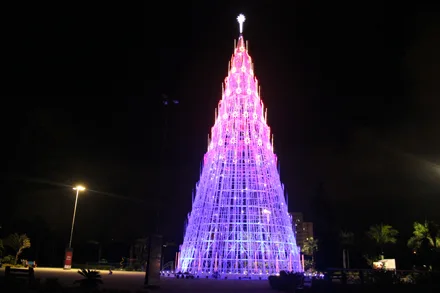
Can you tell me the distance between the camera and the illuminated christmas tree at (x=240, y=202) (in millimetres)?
35781

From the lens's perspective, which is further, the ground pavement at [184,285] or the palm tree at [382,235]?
the palm tree at [382,235]

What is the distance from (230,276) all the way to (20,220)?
144ft

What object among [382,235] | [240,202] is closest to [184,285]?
[240,202]

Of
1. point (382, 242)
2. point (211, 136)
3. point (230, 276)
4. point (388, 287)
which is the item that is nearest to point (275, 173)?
point (211, 136)

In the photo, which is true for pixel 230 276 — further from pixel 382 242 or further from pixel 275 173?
pixel 382 242

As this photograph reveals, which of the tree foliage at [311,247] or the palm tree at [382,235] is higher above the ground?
the palm tree at [382,235]

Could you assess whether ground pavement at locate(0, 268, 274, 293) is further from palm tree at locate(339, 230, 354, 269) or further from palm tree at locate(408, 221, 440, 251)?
palm tree at locate(339, 230, 354, 269)

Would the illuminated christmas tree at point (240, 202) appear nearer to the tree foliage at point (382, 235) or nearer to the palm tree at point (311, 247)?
the tree foliage at point (382, 235)

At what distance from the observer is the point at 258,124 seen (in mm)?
40156

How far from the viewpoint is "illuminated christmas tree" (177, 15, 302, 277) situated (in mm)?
35781

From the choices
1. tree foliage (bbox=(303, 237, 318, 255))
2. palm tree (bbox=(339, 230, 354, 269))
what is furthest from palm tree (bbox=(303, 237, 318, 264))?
palm tree (bbox=(339, 230, 354, 269))

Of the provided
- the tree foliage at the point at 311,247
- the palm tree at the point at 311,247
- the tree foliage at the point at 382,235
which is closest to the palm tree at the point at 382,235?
the tree foliage at the point at 382,235

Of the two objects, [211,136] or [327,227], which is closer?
[211,136]

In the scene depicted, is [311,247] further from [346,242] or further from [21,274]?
[21,274]
